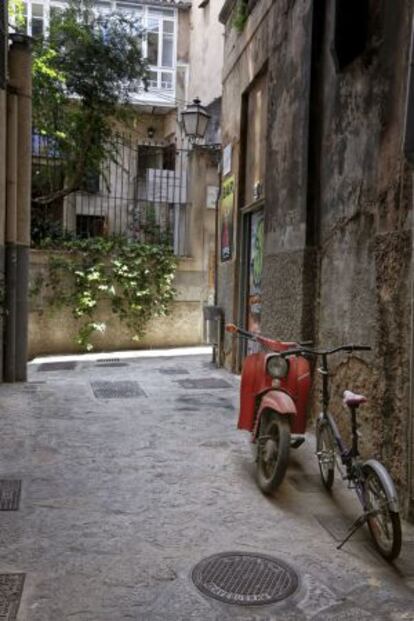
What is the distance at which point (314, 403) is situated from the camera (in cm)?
643

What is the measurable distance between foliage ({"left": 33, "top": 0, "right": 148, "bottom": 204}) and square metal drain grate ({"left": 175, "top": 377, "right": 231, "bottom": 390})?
6.99m

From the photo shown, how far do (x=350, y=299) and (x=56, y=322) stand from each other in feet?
27.6

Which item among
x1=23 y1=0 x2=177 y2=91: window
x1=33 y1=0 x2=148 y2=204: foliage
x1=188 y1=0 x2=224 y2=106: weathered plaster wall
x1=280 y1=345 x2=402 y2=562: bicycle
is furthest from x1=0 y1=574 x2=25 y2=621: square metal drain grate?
x1=23 y1=0 x2=177 y2=91: window

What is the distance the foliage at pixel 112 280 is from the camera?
41.0 ft

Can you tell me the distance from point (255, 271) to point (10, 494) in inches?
230

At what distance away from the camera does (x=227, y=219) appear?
10859mm

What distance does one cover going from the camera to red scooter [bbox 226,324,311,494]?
450 cm

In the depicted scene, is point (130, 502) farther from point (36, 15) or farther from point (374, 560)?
point (36, 15)

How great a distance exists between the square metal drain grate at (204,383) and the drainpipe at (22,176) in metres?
2.49

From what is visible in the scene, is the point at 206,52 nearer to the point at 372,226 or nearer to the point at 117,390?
the point at 117,390

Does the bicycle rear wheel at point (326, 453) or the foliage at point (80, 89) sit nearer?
the bicycle rear wheel at point (326, 453)

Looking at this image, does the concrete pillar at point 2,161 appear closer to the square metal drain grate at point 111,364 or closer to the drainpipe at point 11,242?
the drainpipe at point 11,242

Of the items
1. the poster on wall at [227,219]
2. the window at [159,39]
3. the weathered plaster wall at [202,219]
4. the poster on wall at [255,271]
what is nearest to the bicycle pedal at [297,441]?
the poster on wall at [255,271]

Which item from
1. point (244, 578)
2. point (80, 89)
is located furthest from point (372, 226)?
point (80, 89)
